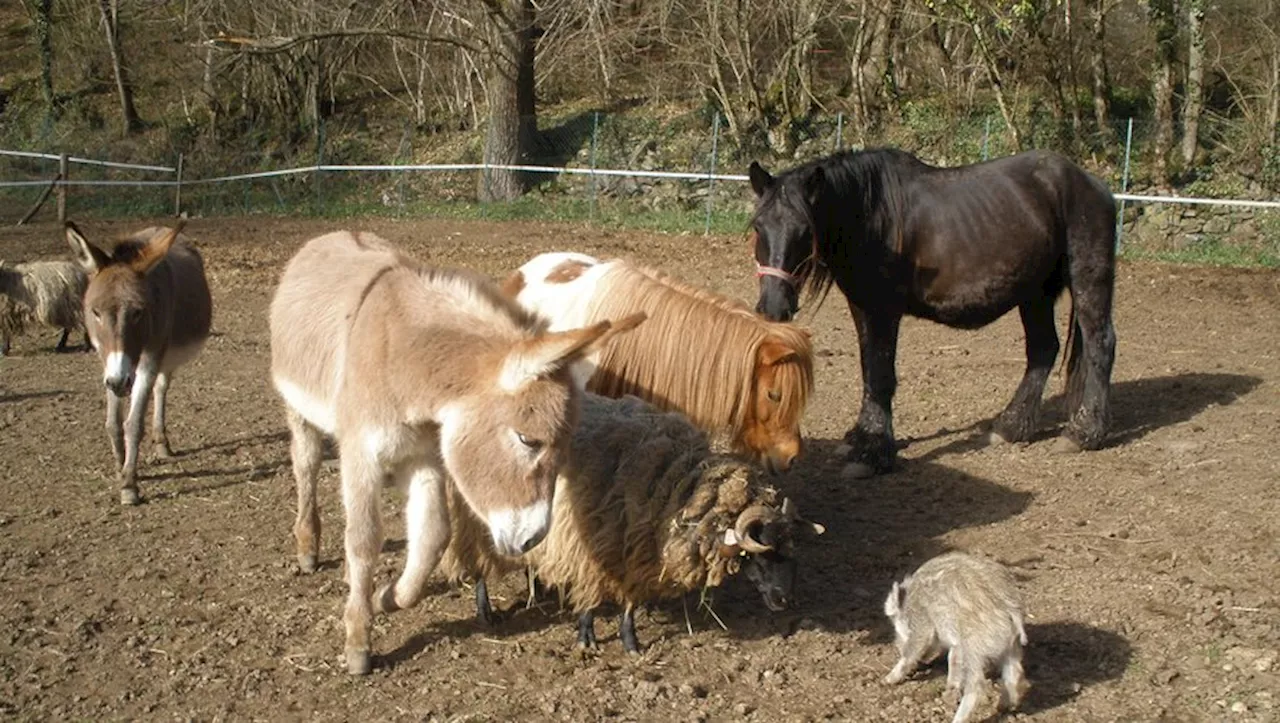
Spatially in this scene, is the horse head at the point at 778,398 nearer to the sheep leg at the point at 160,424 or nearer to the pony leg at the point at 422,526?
the pony leg at the point at 422,526

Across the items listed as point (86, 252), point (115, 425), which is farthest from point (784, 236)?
point (115, 425)

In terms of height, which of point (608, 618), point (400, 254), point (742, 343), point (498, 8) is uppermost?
point (498, 8)

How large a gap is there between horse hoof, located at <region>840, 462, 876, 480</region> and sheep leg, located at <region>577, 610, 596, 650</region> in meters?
2.80

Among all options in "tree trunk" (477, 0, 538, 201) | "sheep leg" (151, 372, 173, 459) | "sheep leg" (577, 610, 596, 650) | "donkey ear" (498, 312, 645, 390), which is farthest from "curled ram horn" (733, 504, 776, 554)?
"tree trunk" (477, 0, 538, 201)

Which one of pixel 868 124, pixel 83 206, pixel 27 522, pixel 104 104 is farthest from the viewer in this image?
pixel 104 104

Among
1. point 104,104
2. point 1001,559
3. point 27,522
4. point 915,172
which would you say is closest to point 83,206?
point 104,104

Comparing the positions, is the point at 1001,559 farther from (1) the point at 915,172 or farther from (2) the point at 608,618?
(1) the point at 915,172

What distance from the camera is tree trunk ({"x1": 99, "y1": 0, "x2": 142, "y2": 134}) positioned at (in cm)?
2914

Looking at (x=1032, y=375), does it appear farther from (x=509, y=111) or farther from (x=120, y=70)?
(x=120, y=70)

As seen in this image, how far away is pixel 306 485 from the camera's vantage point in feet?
19.1

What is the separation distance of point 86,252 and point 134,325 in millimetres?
524

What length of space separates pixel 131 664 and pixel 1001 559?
414 cm

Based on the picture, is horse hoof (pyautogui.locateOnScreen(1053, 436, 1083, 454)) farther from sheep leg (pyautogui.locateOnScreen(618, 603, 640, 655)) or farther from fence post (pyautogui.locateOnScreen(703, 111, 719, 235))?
fence post (pyautogui.locateOnScreen(703, 111, 719, 235))

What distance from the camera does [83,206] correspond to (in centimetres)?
2361
